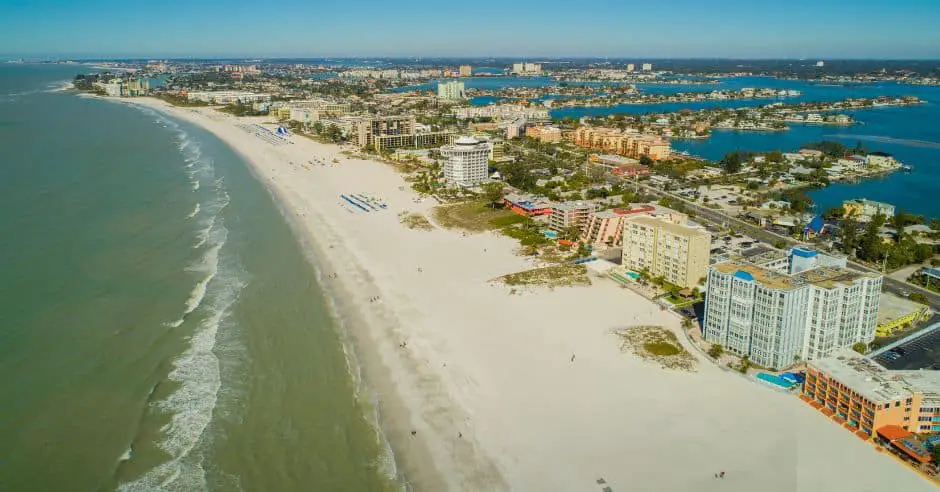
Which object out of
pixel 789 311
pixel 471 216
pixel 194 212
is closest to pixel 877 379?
pixel 789 311

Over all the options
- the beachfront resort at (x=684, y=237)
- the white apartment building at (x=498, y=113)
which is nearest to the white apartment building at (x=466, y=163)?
the beachfront resort at (x=684, y=237)

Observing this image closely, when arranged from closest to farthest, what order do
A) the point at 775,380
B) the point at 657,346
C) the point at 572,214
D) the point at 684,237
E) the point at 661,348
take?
the point at 775,380, the point at 661,348, the point at 657,346, the point at 684,237, the point at 572,214

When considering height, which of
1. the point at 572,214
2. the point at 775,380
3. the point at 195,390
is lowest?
the point at 195,390

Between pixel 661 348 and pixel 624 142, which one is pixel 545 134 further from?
pixel 661 348

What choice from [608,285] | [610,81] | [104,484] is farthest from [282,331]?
[610,81]

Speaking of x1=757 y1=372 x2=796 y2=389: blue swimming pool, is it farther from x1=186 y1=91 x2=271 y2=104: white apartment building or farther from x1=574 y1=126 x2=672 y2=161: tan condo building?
x1=186 y1=91 x2=271 y2=104: white apartment building

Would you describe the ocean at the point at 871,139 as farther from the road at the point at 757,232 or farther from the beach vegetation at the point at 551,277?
the beach vegetation at the point at 551,277

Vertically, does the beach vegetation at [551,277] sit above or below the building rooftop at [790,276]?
below
